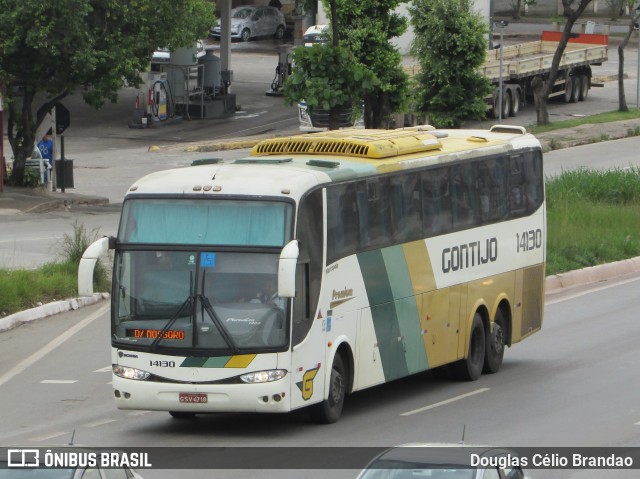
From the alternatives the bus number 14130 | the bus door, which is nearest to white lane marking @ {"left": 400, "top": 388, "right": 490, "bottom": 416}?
the bus door

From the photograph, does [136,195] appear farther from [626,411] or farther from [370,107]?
[370,107]

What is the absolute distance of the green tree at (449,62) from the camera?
162 feet

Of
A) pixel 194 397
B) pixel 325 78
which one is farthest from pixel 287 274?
pixel 325 78

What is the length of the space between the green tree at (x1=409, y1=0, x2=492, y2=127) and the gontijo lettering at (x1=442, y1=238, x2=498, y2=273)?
3103 cm

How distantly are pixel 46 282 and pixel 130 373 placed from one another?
8.57m

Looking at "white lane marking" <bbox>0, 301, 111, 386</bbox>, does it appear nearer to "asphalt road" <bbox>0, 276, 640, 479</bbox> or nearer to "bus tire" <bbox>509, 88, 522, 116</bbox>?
"asphalt road" <bbox>0, 276, 640, 479</bbox>

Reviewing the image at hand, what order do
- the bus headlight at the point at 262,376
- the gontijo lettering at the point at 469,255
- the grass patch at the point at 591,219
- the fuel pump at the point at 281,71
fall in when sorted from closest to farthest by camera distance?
the bus headlight at the point at 262,376
the gontijo lettering at the point at 469,255
the grass patch at the point at 591,219
the fuel pump at the point at 281,71

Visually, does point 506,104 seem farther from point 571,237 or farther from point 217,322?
point 217,322

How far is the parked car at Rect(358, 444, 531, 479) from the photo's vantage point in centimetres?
786

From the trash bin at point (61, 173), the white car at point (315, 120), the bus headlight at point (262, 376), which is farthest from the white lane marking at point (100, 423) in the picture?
the white car at point (315, 120)

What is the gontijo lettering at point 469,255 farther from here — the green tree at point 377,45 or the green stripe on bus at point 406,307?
the green tree at point 377,45

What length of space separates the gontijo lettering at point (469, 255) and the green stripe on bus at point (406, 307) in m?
0.91

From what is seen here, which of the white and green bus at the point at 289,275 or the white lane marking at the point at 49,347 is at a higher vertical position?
the white and green bus at the point at 289,275

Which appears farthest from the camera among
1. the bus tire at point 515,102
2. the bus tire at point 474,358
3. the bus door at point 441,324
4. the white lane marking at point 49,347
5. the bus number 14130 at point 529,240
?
the bus tire at point 515,102
